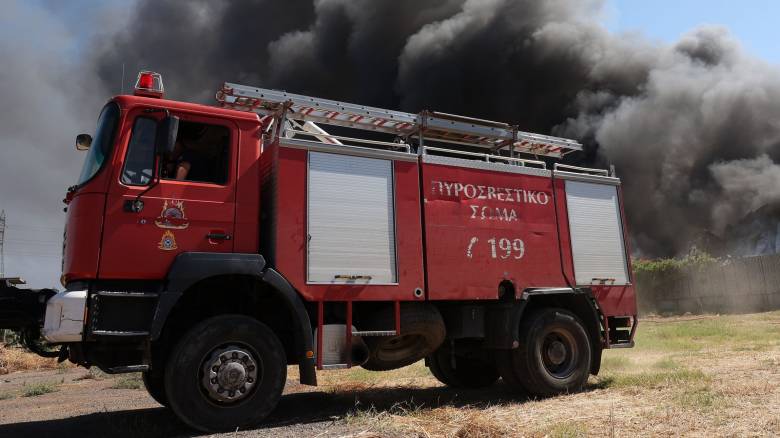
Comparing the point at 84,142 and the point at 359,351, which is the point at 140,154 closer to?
the point at 84,142

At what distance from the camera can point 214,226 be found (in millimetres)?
5484

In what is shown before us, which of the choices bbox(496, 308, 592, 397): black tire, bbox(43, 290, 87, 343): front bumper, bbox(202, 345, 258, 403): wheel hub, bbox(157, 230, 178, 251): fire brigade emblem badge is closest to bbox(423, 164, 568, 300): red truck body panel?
bbox(496, 308, 592, 397): black tire

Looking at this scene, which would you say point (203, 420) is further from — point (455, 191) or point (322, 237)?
point (455, 191)

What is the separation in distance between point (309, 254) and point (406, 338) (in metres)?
1.67

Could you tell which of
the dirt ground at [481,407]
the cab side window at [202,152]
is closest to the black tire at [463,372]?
the dirt ground at [481,407]

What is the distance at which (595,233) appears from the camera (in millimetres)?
7738

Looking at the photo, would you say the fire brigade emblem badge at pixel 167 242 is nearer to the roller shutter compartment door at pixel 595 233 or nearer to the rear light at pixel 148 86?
the rear light at pixel 148 86

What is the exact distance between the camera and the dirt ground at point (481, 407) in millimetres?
4902

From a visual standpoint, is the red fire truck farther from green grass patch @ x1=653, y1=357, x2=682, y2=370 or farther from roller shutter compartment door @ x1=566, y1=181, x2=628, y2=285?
green grass patch @ x1=653, y1=357, x2=682, y2=370

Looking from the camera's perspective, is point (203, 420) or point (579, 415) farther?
point (579, 415)

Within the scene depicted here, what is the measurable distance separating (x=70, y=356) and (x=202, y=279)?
4.40 feet

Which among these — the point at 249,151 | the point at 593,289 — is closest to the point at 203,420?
the point at 249,151

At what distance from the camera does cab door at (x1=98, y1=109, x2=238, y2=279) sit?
16.6ft

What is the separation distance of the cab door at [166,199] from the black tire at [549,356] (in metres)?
3.59
